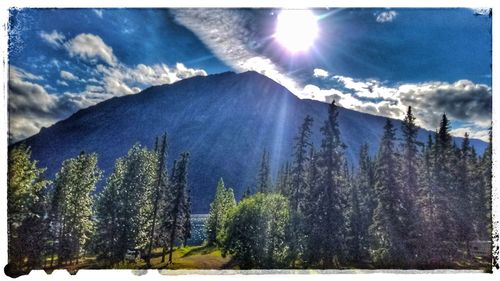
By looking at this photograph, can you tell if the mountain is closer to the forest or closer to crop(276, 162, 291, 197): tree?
the forest

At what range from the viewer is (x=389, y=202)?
2773cm

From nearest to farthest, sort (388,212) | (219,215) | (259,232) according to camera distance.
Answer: (259,232)
(388,212)
(219,215)

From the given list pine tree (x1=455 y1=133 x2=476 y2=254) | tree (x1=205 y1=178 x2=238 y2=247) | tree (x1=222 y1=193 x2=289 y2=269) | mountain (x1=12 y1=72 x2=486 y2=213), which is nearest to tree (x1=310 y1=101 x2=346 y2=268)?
mountain (x1=12 y1=72 x2=486 y2=213)

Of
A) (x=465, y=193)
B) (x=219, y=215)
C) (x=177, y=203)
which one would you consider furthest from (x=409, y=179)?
(x=177, y=203)

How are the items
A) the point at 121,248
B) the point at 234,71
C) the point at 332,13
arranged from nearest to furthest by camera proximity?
the point at 332,13, the point at 121,248, the point at 234,71

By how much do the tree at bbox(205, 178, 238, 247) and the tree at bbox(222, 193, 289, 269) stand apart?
2.09 feet

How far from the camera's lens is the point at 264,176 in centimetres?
3073

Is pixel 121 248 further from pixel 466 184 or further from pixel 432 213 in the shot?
pixel 466 184

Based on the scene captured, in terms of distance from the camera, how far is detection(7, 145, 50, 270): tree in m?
24.1

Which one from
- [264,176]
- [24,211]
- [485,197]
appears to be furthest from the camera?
[264,176]

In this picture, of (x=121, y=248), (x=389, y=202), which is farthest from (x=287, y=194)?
(x=121, y=248)

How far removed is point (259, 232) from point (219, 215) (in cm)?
398

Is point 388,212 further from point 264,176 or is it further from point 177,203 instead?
point 177,203

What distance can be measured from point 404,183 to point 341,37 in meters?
8.97
